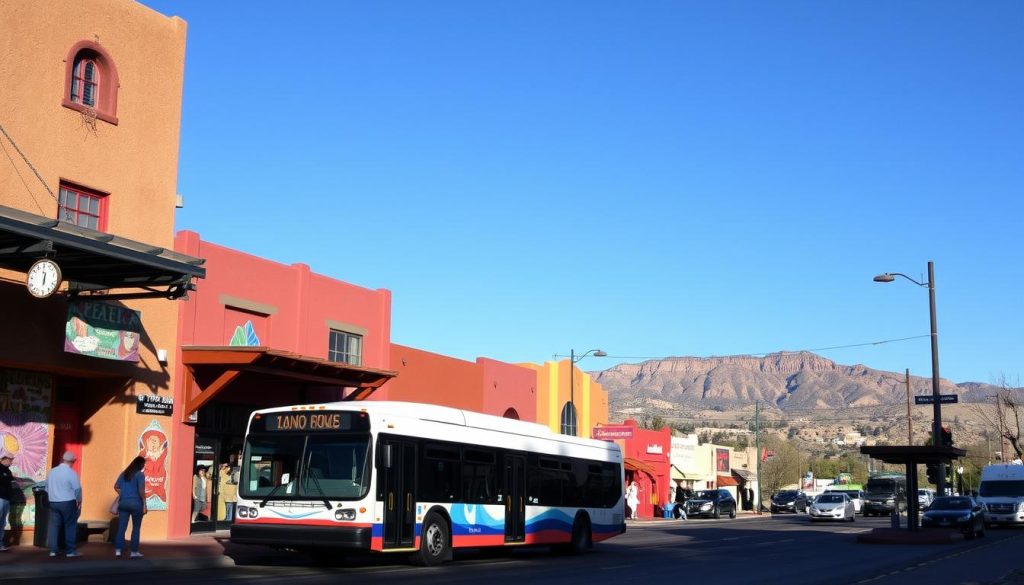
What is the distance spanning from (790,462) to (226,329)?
321ft

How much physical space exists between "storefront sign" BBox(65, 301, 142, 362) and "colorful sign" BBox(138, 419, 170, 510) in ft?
6.28

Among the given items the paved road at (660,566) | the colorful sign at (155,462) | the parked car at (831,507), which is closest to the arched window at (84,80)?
the colorful sign at (155,462)

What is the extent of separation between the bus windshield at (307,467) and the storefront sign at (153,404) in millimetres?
5721

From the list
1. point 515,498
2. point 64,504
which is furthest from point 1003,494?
point 64,504

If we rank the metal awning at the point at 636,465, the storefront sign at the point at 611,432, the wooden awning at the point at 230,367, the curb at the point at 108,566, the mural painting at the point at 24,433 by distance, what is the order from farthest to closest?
the metal awning at the point at 636,465 → the storefront sign at the point at 611,432 → the wooden awning at the point at 230,367 → the mural painting at the point at 24,433 → the curb at the point at 108,566

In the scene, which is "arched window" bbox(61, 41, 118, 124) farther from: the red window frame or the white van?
the white van

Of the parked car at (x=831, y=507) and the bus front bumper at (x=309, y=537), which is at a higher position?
the bus front bumper at (x=309, y=537)

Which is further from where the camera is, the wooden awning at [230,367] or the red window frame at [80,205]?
the wooden awning at [230,367]

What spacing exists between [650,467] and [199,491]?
1428 inches

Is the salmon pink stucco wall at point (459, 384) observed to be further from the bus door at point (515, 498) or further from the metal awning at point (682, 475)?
the metal awning at point (682, 475)

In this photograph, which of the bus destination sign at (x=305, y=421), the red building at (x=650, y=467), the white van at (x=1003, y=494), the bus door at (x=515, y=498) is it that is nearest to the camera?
the bus destination sign at (x=305, y=421)

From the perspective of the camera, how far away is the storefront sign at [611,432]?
168 feet

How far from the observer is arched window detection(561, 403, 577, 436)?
4817 centimetres

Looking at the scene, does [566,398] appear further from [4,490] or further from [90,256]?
[4,490]
